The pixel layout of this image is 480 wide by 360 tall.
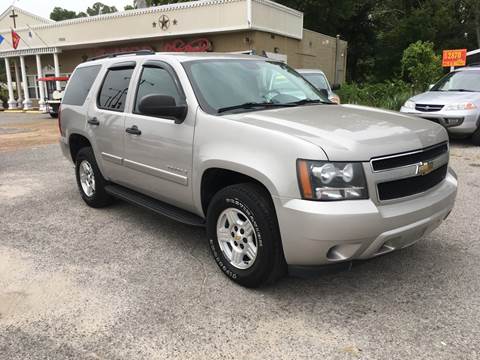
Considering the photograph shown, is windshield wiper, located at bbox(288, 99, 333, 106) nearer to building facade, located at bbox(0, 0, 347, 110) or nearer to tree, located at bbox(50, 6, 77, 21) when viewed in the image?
building facade, located at bbox(0, 0, 347, 110)

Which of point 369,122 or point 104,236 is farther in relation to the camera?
point 104,236

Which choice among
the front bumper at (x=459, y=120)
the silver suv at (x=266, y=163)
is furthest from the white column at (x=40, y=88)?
the silver suv at (x=266, y=163)

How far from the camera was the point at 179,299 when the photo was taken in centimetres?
347

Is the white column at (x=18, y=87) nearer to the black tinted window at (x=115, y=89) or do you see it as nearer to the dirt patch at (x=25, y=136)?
the dirt patch at (x=25, y=136)

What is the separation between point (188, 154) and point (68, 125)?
9.18ft

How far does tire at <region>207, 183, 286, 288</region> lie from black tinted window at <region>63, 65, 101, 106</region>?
2838 millimetres

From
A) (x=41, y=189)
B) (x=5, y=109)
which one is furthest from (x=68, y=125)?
(x=5, y=109)

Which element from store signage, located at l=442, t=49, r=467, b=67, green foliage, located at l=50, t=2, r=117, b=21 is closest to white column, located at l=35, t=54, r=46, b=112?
store signage, located at l=442, t=49, r=467, b=67

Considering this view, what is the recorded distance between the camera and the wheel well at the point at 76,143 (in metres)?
5.91

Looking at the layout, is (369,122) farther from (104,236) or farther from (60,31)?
(60,31)

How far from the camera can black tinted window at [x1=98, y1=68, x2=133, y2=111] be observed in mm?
4867

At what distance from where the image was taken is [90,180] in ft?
19.3

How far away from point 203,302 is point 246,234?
61cm

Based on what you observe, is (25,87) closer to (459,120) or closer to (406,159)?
(459,120)
